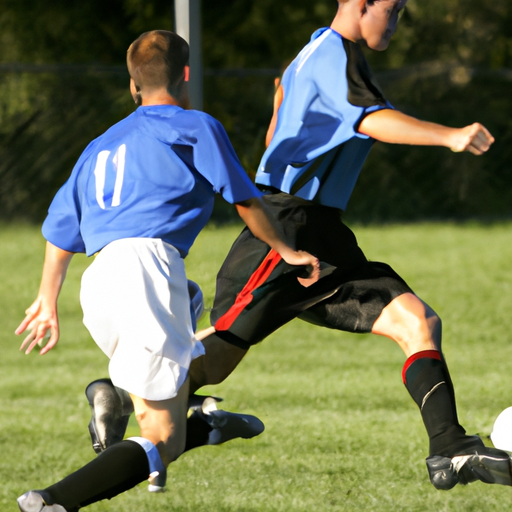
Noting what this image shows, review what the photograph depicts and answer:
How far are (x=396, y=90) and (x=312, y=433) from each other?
45.0 ft

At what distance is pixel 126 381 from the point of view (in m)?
3.36

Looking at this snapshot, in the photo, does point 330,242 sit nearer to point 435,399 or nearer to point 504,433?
point 435,399

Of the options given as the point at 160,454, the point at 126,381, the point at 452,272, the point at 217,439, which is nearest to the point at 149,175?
the point at 126,381

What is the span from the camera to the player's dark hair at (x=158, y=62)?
12.0ft

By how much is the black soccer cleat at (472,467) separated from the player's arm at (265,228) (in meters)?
0.85

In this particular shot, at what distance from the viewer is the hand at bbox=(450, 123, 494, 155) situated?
3.46m

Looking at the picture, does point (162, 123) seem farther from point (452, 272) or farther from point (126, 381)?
point (452, 272)

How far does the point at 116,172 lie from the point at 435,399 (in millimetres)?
1453

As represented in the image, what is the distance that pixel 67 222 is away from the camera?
3709 mm

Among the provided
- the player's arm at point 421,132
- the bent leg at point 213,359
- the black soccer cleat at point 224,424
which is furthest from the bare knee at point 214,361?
the player's arm at point 421,132

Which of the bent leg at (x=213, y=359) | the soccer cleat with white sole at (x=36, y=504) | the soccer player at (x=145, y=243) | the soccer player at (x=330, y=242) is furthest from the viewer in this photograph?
the bent leg at (x=213, y=359)

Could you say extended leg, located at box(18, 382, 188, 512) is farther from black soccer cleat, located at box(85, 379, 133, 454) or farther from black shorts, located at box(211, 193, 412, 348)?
black shorts, located at box(211, 193, 412, 348)

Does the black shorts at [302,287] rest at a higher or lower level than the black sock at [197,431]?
higher

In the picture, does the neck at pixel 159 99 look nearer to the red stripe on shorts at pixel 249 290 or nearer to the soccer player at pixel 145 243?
the soccer player at pixel 145 243
